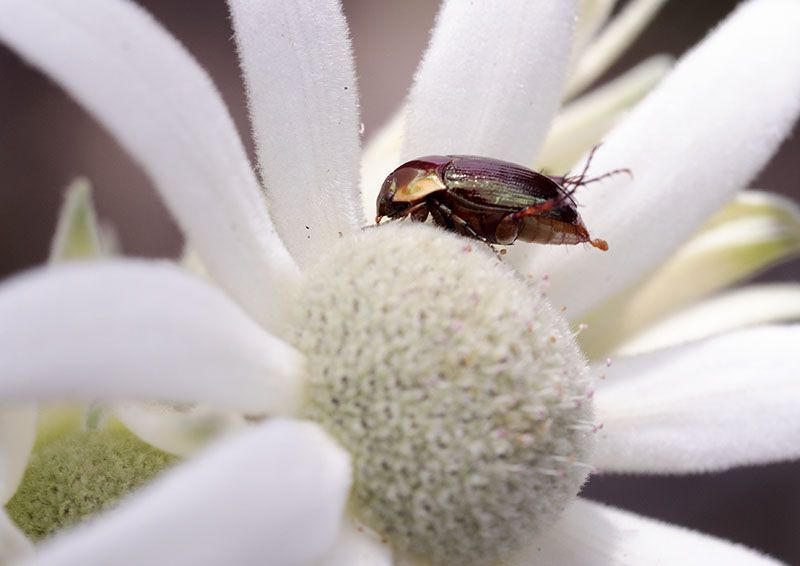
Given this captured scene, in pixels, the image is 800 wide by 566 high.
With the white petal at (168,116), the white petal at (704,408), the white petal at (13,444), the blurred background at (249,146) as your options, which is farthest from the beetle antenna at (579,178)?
the blurred background at (249,146)

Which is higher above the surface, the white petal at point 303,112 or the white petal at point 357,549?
the white petal at point 303,112

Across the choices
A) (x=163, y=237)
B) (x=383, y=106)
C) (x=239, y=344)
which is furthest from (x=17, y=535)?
(x=383, y=106)

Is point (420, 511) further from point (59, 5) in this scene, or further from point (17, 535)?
point (59, 5)

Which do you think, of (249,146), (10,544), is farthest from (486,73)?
(249,146)

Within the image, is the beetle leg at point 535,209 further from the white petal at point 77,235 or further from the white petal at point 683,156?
the white petal at point 77,235

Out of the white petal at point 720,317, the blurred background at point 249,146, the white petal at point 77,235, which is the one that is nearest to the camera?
the white petal at point 77,235
